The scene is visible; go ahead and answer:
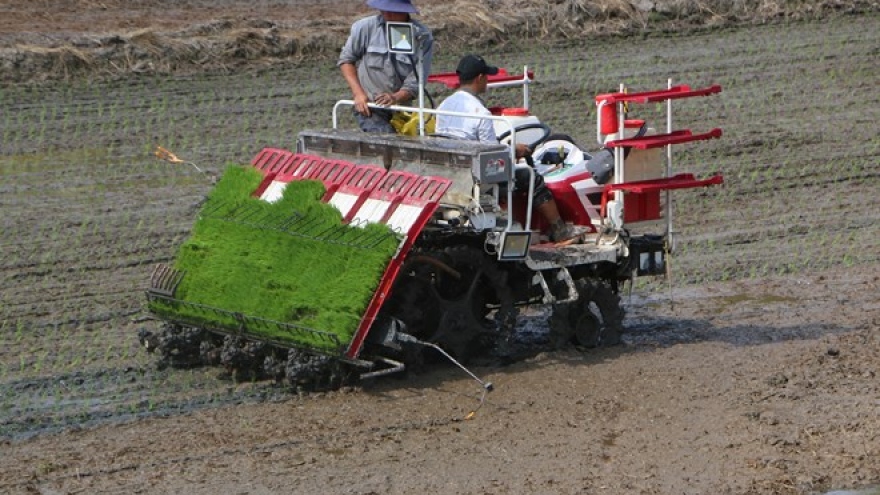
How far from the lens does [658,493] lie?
868cm

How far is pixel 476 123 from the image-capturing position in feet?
36.2

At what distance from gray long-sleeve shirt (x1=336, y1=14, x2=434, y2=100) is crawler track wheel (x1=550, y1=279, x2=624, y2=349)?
72.2 inches

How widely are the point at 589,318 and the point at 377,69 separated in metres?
2.27

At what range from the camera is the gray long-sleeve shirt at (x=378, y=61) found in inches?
459

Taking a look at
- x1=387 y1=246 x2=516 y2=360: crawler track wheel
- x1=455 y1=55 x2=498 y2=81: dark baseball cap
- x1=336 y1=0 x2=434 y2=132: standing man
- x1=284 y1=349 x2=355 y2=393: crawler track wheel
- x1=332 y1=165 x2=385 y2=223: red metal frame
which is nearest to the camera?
x1=284 y1=349 x2=355 y2=393: crawler track wheel

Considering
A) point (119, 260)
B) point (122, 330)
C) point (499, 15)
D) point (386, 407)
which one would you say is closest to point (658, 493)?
point (386, 407)

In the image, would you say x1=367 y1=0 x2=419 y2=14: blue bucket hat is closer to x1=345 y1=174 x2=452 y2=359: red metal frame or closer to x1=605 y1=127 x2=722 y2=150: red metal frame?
x1=345 y1=174 x2=452 y2=359: red metal frame

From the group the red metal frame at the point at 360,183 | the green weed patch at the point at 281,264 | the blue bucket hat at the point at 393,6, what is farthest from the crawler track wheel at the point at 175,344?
the blue bucket hat at the point at 393,6

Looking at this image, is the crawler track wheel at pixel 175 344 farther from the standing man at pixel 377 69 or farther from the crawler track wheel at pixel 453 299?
the standing man at pixel 377 69

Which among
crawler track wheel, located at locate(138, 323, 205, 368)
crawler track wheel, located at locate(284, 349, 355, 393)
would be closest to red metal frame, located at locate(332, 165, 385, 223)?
crawler track wheel, located at locate(284, 349, 355, 393)

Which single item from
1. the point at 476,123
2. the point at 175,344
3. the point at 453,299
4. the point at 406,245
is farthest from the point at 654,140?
the point at 175,344

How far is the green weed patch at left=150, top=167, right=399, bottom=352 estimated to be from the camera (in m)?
10.1

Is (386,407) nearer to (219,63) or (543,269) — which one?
(543,269)

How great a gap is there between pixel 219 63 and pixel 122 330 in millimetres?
9127
